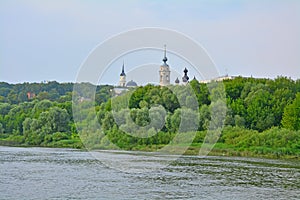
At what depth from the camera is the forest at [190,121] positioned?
3941cm

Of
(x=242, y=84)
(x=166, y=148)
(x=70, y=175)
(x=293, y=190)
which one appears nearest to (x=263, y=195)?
(x=293, y=190)

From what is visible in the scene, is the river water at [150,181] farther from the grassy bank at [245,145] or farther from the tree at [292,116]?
the tree at [292,116]

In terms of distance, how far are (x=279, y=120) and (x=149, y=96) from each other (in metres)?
15.3

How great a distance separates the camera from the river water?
1767 centimetres

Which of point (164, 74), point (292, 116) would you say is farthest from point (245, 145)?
point (164, 74)

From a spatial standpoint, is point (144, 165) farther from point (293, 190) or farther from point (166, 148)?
point (166, 148)

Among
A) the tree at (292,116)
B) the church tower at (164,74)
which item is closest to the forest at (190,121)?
the tree at (292,116)

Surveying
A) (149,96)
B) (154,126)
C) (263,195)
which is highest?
(149,96)

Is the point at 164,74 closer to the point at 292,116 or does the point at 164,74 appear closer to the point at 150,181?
the point at 292,116

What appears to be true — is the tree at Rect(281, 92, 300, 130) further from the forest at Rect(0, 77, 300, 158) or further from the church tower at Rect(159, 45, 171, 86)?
the church tower at Rect(159, 45, 171, 86)

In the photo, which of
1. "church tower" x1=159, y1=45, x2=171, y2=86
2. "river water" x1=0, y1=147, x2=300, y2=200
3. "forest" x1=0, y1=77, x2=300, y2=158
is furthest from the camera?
"church tower" x1=159, y1=45, x2=171, y2=86

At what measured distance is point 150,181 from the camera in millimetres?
21172

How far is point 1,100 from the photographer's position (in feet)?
302

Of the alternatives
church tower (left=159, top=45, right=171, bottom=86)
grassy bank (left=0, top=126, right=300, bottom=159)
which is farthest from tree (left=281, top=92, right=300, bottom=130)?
church tower (left=159, top=45, right=171, bottom=86)
